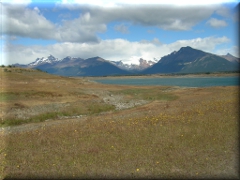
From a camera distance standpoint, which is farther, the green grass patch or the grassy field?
the green grass patch

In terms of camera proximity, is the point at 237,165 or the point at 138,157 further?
the point at 138,157

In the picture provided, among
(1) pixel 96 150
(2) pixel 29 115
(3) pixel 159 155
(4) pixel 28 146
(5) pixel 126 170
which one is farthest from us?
(2) pixel 29 115

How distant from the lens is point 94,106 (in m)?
45.4

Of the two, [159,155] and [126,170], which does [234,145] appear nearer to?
[159,155]

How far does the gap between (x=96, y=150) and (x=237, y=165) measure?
24.6 ft

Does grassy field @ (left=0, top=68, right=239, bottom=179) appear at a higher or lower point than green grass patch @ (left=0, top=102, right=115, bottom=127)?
higher

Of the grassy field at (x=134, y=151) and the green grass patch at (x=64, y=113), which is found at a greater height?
the grassy field at (x=134, y=151)

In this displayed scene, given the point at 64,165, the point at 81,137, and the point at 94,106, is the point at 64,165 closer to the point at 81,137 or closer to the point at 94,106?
the point at 81,137

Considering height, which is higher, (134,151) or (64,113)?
(134,151)

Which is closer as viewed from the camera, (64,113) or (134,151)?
(134,151)

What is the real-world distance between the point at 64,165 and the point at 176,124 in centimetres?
1065

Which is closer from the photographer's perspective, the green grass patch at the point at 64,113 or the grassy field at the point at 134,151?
the grassy field at the point at 134,151

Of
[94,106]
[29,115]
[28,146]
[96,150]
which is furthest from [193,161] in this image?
[94,106]

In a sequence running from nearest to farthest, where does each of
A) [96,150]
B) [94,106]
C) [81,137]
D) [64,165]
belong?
[64,165] < [96,150] < [81,137] < [94,106]
